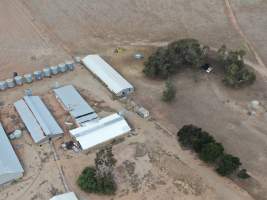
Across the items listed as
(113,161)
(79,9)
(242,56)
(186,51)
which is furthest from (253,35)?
(113,161)

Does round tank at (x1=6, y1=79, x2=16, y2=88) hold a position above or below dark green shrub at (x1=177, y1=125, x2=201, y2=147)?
above

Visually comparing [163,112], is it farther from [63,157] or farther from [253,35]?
[253,35]

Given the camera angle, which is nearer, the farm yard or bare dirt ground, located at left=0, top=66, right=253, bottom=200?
bare dirt ground, located at left=0, top=66, right=253, bottom=200

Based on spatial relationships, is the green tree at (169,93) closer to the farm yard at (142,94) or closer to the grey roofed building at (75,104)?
the farm yard at (142,94)

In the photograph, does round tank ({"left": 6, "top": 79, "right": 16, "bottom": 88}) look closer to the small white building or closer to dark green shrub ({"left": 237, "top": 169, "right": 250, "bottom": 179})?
the small white building

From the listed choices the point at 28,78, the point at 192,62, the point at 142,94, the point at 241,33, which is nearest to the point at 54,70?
the point at 28,78

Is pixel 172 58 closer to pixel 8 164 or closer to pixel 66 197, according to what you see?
pixel 66 197

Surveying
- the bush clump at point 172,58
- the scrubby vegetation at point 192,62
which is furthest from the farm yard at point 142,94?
the bush clump at point 172,58

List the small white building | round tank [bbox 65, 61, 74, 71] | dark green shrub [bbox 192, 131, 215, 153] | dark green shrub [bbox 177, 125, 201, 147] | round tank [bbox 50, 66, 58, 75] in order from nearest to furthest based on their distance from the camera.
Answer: the small white building
dark green shrub [bbox 192, 131, 215, 153]
dark green shrub [bbox 177, 125, 201, 147]
round tank [bbox 50, 66, 58, 75]
round tank [bbox 65, 61, 74, 71]

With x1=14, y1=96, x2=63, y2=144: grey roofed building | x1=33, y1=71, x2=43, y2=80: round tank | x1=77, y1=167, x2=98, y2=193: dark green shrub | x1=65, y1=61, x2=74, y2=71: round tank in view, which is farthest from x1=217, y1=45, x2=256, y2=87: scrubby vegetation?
x1=33, y1=71, x2=43, y2=80: round tank
